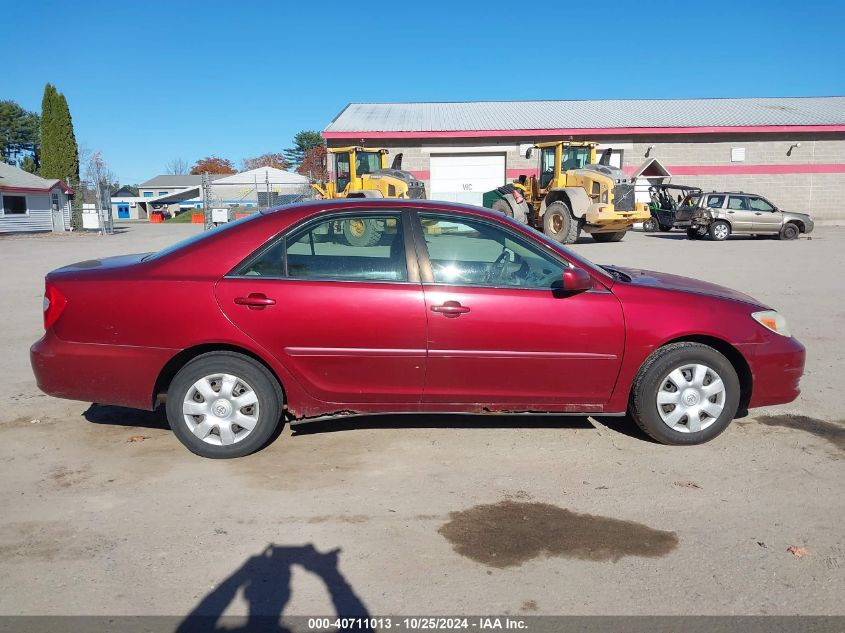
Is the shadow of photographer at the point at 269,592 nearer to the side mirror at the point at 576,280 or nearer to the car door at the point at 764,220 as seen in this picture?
the side mirror at the point at 576,280

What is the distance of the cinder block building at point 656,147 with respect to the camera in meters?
33.5

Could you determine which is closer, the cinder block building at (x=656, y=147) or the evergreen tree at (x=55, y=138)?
the cinder block building at (x=656, y=147)

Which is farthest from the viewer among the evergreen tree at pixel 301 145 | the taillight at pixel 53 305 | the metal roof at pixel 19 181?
the evergreen tree at pixel 301 145

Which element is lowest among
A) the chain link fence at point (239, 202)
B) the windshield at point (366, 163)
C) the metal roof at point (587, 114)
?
the chain link fence at point (239, 202)

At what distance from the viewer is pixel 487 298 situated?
14.4 ft

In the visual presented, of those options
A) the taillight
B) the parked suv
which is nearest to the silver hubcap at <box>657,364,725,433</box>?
the taillight

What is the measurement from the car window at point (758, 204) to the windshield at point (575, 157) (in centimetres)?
618

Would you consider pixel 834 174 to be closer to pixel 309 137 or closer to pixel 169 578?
pixel 169 578

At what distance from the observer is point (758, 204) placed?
2414cm

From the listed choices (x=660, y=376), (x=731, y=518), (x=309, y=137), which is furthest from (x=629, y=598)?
(x=309, y=137)

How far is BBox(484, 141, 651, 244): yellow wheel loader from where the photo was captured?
2086 centimetres

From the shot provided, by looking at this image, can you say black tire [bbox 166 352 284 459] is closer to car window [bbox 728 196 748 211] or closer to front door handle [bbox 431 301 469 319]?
front door handle [bbox 431 301 469 319]

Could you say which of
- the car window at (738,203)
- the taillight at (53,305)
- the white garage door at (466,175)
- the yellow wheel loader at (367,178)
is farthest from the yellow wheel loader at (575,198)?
the taillight at (53,305)

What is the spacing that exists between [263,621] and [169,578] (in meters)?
0.57
